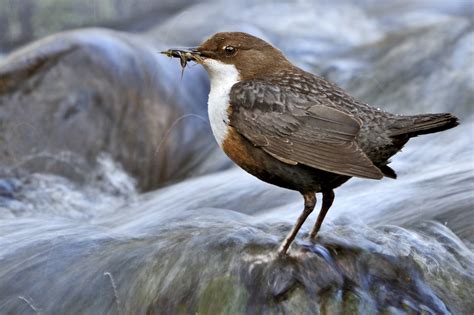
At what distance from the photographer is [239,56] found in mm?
3957

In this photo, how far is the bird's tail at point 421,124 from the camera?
3.49m

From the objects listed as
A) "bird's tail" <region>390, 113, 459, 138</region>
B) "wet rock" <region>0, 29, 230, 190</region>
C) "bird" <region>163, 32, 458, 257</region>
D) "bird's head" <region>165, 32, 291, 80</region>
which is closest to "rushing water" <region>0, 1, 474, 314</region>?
"wet rock" <region>0, 29, 230, 190</region>

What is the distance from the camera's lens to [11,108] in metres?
6.73

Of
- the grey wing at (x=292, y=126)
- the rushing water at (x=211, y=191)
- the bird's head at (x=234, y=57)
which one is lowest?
the rushing water at (x=211, y=191)

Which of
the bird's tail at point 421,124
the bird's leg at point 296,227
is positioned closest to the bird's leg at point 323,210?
the bird's leg at point 296,227

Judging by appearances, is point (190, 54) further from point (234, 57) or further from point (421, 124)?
point (421, 124)

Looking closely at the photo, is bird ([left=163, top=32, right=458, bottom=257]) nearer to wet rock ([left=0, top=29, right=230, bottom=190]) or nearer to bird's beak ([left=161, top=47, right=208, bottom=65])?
bird's beak ([left=161, top=47, right=208, bottom=65])

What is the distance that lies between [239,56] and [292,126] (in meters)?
0.43

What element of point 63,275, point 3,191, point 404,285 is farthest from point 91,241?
point 3,191

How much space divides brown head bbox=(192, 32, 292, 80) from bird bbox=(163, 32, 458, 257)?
0.07m

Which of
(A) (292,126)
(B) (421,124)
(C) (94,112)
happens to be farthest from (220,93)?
(C) (94,112)

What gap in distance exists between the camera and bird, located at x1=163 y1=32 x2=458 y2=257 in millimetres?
3633

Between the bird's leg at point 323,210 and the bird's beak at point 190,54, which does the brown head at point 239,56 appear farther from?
the bird's leg at point 323,210

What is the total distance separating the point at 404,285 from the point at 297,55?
5663 mm
